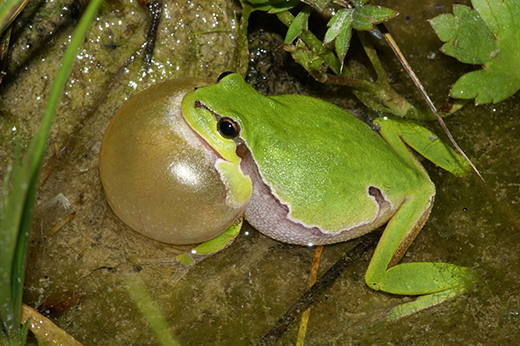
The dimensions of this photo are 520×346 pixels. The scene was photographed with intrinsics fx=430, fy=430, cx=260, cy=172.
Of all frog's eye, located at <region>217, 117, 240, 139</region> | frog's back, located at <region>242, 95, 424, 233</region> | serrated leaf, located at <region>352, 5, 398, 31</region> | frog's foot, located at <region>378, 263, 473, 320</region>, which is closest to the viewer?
frog's eye, located at <region>217, 117, 240, 139</region>

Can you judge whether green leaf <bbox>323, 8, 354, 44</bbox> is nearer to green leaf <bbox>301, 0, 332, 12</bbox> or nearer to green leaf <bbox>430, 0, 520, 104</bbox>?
green leaf <bbox>301, 0, 332, 12</bbox>

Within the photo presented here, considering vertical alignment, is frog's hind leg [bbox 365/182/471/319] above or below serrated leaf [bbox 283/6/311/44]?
below

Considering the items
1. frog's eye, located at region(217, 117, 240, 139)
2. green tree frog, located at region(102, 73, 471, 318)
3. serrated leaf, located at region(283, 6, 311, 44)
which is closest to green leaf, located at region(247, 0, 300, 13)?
serrated leaf, located at region(283, 6, 311, 44)

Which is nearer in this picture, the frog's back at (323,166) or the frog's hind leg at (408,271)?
the frog's back at (323,166)

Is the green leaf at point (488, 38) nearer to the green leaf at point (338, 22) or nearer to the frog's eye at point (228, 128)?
the green leaf at point (338, 22)

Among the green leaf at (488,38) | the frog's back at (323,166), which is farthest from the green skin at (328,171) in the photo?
the green leaf at (488,38)

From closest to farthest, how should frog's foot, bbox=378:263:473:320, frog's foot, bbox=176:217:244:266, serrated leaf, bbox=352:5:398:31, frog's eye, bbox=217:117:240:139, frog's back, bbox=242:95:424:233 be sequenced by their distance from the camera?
frog's eye, bbox=217:117:240:139
frog's back, bbox=242:95:424:233
serrated leaf, bbox=352:5:398:31
frog's foot, bbox=378:263:473:320
frog's foot, bbox=176:217:244:266

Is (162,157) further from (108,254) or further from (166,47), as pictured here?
(166,47)

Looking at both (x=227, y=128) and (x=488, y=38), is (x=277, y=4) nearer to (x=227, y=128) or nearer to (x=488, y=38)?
(x=227, y=128)
